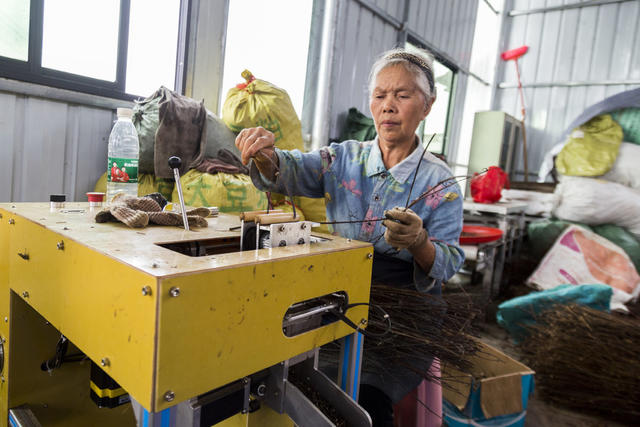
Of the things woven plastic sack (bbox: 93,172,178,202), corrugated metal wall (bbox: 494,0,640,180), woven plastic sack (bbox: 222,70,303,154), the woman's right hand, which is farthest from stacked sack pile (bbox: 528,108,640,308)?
woven plastic sack (bbox: 93,172,178,202)

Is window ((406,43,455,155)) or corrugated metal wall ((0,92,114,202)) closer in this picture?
corrugated metal wall ((0,92,114,202))

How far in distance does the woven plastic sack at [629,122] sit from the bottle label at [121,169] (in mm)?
4393

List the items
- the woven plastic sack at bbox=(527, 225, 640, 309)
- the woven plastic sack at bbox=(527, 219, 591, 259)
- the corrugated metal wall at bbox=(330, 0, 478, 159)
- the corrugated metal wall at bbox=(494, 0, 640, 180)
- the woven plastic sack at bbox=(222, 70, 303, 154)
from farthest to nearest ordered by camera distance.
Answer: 1. the corrugated metal wall at bbox=(494, 0, 640, 180)
2. the woven plastic sack at bbox=(527, 219, 591, 259)
3. the corrugated metal wall at bbox=(330, 0, 478, 159)
4. the woven plastic sack at bbox=(527, 225, 640, 309)
5. the woven plastic sack at bbox=(222, 70, 303, 154)

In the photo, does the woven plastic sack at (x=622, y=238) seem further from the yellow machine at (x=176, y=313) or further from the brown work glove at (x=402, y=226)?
the yellow machine at (x=176, y=313)

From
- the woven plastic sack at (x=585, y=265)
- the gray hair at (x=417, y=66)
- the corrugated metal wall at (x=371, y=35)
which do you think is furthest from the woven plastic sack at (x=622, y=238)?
the gray hair at (x=417, y=66)

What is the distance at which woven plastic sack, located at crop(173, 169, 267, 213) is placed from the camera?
1.44m

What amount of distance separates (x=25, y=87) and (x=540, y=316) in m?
2.40

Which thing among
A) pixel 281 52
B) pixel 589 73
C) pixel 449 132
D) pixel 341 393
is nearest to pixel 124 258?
pixel 341 393

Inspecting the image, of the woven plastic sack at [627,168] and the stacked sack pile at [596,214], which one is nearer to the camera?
the stacked sack pile at [596,214]

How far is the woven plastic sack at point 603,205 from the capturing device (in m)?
3.09

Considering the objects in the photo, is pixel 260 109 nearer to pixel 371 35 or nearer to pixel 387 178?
pixel 387 178

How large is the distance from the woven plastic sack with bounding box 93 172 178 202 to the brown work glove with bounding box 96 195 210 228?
2.63ft

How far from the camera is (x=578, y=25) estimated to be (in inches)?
189

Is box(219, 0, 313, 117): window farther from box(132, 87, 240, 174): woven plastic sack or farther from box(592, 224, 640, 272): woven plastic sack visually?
box(592, 224, 640, 272): woven plastic sack
